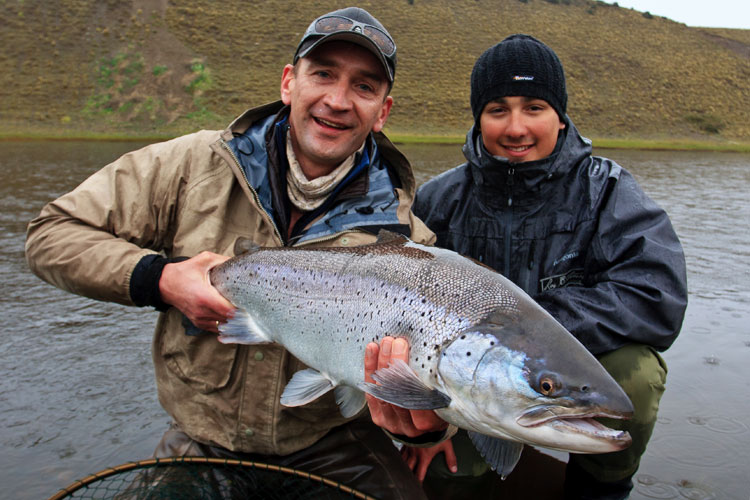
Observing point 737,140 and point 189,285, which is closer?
point 189,285

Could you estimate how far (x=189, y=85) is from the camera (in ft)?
119

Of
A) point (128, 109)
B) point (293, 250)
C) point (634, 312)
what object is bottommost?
point (128, 109)

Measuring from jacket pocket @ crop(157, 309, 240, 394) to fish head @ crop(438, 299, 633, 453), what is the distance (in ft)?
3.48

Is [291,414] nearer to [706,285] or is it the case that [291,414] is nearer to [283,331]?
[283,331]

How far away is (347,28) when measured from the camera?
8.69ft

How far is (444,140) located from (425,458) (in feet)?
98.8

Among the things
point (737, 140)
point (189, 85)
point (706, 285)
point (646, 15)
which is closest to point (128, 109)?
point (189, 85)

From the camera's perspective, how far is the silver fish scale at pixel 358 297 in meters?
2.02

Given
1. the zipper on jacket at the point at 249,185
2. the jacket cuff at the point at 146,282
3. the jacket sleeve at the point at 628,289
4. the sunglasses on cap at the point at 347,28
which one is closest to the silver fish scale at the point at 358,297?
the zipper on jacket at the point at 249,185

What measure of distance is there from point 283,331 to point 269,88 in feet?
122

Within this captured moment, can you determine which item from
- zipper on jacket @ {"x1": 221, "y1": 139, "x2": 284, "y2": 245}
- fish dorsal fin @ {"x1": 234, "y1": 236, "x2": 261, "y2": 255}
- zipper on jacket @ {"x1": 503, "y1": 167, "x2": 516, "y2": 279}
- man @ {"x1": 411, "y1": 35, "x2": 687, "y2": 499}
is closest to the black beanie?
man @ {"x1": 411, "y1": 35, "x2": 687, "y2": 499}

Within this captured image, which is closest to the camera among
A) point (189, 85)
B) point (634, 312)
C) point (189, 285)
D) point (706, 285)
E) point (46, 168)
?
point (189, 285)

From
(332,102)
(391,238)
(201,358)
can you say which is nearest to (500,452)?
(391,238)

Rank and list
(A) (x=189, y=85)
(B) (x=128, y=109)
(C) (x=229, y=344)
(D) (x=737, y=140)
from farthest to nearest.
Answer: (D) (x=737, y=140), (A) (x=189, y=85), (B) (x=128, y=109), (C) (x=229, y=344)
